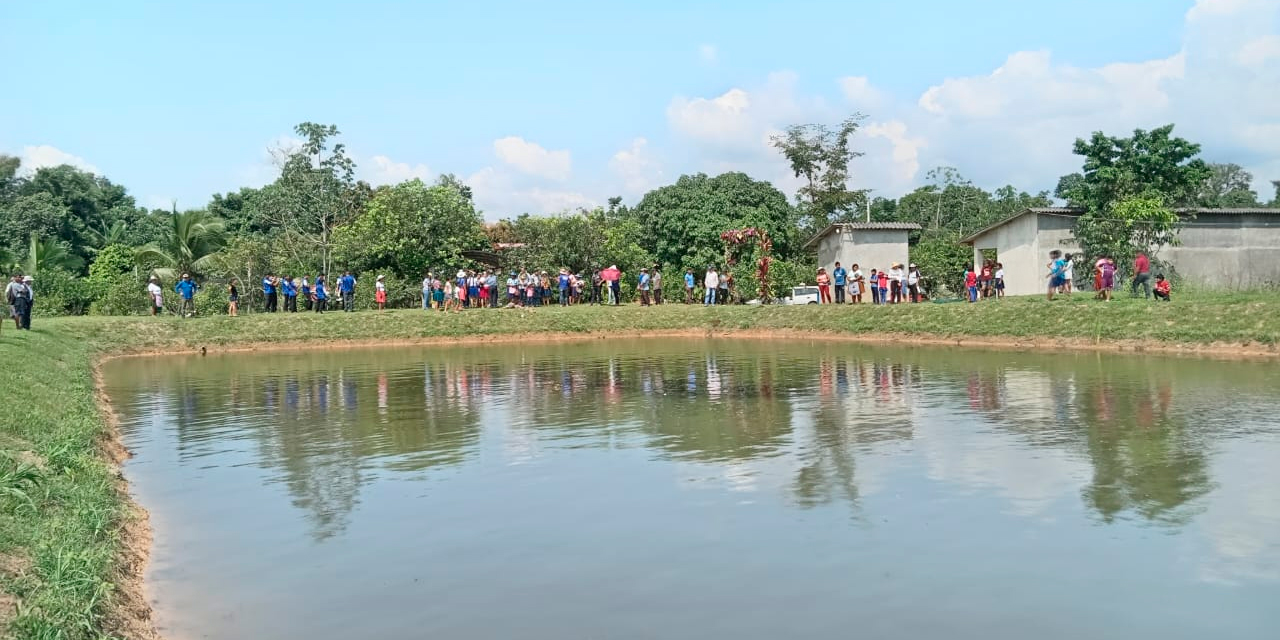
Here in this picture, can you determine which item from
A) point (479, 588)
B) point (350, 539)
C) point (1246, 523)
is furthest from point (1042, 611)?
point (350, 539)

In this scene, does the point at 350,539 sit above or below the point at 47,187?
below

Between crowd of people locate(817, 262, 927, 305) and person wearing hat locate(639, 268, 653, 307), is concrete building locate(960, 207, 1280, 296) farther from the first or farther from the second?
person wearing hat locate(639, 268, 653, 307)

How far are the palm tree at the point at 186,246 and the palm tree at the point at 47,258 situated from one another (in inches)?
148

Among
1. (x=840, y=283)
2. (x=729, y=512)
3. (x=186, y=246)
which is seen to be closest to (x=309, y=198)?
Answer: (x=186, y=246)

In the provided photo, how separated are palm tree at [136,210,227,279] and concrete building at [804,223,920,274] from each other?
27.9 meters

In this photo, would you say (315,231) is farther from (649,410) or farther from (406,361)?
(649,410)

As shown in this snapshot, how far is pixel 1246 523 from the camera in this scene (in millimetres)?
9477

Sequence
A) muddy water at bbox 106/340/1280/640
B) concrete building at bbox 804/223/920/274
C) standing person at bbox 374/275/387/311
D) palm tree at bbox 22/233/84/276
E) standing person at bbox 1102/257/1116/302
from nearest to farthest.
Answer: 1. muddy water at bbox 106/340/1280/640
2. standing person at bbox 1102/257/1116/302
3. standing person at bbox 374/275/387/311
4. palm tree at bbox 22/233/84/276
5. concrete building at bbox 804/223/920/274

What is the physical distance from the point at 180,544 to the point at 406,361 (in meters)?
19.2

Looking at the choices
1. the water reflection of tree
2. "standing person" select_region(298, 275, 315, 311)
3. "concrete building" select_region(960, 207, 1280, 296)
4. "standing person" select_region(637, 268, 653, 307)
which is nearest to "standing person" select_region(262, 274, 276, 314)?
"standing person" select_region(298, 275, 315, 311)

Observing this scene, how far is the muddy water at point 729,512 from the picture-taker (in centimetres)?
780

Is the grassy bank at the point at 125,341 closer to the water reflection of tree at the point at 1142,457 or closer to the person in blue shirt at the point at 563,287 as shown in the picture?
the person in blue shirt at the point at 563,287

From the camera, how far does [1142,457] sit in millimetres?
12375

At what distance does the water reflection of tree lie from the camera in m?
10.3
